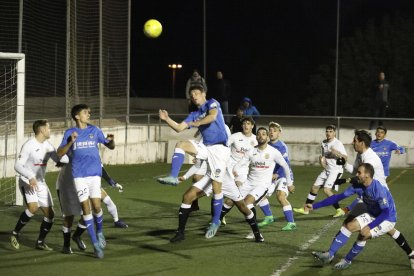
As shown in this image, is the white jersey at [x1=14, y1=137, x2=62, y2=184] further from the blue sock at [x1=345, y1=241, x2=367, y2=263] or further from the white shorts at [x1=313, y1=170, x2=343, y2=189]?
the white shorts at [x1=313, y1=170, x2=343, y2=189]

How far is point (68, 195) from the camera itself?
1115 cm

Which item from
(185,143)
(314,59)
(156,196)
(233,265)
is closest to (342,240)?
(233,265)

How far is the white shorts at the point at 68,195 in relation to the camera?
11.1 metres

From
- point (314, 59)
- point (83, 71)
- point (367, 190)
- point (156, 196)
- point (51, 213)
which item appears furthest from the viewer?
point (314, 59)

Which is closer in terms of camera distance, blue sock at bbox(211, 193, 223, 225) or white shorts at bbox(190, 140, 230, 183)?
white shorts at bbox(190, 140, 230, 183)

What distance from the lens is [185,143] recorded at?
450 inches

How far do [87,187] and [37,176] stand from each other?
1.17 m

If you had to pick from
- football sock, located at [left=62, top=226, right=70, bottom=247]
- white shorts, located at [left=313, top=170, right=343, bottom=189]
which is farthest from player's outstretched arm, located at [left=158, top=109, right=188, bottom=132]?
white shorts, located at [left=313, top=170, right=343, bottom=189]

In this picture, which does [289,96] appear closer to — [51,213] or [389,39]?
[389,39]

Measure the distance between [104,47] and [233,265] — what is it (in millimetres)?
14104

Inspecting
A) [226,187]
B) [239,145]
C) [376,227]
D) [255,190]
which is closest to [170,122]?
[226,187]

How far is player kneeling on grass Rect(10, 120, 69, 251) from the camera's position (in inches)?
448

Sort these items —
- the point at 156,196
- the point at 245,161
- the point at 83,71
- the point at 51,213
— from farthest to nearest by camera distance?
the point at 83,71 < the point at 156,196 < the point at 245,161 < the point at 51,213

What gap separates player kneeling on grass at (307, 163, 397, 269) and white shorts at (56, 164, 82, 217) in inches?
122
